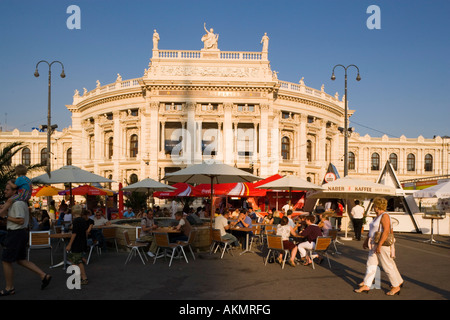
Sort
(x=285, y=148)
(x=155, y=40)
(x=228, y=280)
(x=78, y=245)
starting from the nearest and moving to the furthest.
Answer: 1. (x=78, y=245)
2. (x=228, y=280)
3. (x=155, y=40)
4. (x=285, y=148)

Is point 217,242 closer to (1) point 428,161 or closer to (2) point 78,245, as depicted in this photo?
(2) point 78,245

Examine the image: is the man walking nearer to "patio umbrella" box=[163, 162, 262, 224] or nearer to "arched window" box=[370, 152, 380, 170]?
"patio umbrella" box=[163, 162, 262, 224]

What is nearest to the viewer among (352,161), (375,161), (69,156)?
(69,156)

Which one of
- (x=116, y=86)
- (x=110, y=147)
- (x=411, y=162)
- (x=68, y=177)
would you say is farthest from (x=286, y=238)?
(x=411, y=162)

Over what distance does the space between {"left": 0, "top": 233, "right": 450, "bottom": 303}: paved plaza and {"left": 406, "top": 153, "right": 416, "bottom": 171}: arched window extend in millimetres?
53879

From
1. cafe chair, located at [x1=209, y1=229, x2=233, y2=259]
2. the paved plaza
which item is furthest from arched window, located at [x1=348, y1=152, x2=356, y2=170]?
cafe chair, located at [x1=209, y1=229, x2=233, y2=259]

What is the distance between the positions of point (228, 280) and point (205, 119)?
108 ft

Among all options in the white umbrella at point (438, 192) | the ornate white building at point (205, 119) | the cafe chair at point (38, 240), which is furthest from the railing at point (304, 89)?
the cafe chair at point (38, 240)

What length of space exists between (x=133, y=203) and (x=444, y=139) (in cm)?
5491

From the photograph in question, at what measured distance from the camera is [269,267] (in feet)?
32.4

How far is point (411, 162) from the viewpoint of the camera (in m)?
60.7

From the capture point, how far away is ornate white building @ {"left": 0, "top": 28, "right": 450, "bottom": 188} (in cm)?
3934
